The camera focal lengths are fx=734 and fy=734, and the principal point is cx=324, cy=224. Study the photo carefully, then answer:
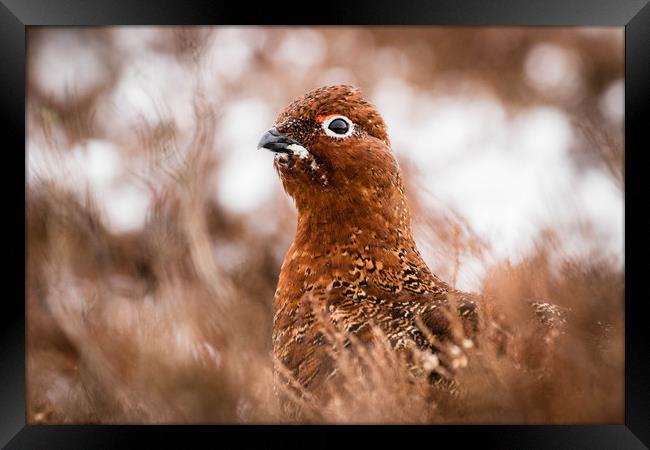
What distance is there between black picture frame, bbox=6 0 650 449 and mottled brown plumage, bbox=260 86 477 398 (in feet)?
1.38

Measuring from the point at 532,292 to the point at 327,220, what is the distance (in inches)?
37.4

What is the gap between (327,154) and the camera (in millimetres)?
3307

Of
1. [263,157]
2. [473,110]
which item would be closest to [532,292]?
[473,110]

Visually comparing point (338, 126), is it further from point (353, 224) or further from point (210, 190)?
point (210, 190)

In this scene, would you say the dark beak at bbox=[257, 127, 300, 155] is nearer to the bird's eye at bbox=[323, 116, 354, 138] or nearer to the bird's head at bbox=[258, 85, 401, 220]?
the bird's head at bbox=[258, 85, 401, 220]

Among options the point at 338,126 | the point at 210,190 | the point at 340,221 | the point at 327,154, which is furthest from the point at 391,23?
the point at 210,190

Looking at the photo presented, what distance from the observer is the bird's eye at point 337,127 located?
10.9 ft

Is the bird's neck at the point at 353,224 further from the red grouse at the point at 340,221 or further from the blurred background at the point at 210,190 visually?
the blurred background at the point at 210,190

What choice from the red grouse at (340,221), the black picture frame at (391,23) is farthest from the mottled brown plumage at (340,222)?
the black picture frame at (391,23)

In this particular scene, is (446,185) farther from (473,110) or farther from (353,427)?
(353,427)

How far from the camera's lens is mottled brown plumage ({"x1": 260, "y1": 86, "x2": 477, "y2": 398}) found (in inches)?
123

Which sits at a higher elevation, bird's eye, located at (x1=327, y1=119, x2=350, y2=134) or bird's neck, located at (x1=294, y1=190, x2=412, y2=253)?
bird's eye, located at (x1=327, y1=119, x2=350, y2=134)

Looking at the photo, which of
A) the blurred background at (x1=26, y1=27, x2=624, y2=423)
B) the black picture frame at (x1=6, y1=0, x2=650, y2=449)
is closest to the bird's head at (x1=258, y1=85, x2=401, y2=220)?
the blurred background at (x1=26, y1=27, x2=624, y2=423)

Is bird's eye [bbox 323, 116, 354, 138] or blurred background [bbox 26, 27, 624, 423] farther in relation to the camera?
bird's eye [bbox 323, 116, 354, 138]
